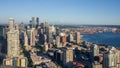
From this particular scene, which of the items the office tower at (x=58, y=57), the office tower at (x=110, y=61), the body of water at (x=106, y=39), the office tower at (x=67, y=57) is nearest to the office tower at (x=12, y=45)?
the office tower at (x=58, y=57)

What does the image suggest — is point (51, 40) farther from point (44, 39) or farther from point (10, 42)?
point (10, 42)

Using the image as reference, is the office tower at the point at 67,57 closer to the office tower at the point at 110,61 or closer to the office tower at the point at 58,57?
the office tower at the point at 58,57

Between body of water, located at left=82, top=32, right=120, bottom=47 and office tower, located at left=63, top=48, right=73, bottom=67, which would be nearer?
office tower, located at left=63, top=48, right=73, bottom=67

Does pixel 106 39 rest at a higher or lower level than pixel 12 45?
lower

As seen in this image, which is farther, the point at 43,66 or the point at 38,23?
the point at 38,23

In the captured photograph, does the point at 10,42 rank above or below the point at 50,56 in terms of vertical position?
above

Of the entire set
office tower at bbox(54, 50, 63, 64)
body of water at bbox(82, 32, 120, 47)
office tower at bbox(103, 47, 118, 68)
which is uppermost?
office tower at bbox(103, 47, 118, 68)

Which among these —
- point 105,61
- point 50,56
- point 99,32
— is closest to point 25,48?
point 50,56

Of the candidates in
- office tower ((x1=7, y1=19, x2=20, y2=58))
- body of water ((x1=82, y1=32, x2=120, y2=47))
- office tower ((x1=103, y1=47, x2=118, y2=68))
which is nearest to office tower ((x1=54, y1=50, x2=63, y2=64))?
office tower ((x1=7, y1=19, x2=20, y2=58))

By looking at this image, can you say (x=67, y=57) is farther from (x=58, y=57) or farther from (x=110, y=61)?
(x=110, y=61)

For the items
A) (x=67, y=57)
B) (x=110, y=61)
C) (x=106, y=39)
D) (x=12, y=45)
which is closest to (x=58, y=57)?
(x=67, y=57)

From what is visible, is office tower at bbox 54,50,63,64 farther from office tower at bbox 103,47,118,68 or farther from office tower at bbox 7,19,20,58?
office tower at bbox 103,47,118,68
